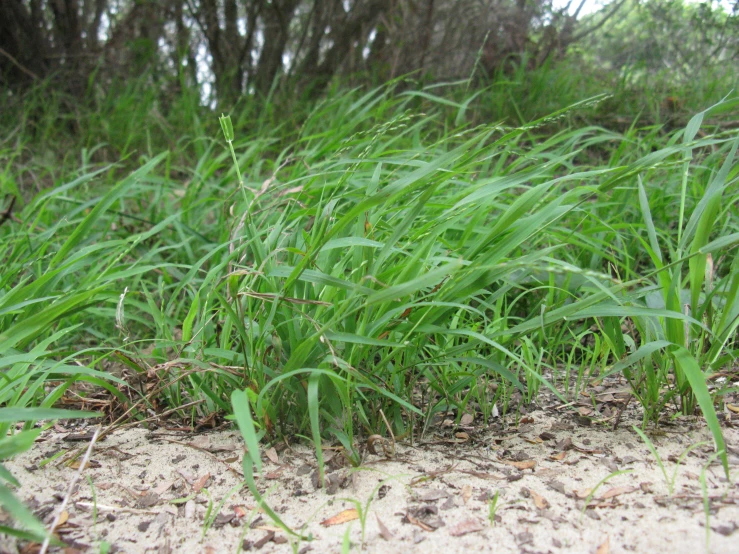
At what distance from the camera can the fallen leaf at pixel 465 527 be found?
1.02 m

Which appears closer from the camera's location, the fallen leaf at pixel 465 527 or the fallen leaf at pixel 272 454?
the fallen leaf at pixel 465 527

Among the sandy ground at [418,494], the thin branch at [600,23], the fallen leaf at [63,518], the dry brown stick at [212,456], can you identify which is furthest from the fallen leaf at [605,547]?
the thin branch at [600,23]

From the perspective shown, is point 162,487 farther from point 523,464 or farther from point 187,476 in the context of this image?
point 523,464

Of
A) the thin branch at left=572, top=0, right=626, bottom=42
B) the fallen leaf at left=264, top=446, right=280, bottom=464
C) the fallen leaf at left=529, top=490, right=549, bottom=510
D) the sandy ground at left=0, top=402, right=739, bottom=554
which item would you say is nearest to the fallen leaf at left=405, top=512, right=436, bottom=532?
the sandy ground at left=0, top=402, right=739, bottom=554

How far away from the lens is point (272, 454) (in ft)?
4.13

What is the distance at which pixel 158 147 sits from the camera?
11.4ft

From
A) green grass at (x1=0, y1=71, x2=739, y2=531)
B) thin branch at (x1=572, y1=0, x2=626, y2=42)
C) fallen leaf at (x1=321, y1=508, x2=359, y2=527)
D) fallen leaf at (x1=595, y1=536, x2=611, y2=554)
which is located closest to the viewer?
fallen leaf at (x1=595, y1=536, x2=611, y2=554)

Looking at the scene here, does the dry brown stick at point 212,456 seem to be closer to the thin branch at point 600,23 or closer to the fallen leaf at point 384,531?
the fallen leaf at point 384,531

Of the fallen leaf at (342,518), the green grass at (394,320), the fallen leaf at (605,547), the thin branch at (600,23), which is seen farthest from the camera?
the thin branch at (600,23)

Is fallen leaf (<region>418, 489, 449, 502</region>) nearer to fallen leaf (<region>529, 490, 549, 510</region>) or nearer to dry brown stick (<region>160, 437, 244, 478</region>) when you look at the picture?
fallen leaf (<region>529, 490, 549, 510</region>)

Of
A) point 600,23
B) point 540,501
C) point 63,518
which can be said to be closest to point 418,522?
point 540,501

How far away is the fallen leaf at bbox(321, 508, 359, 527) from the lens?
1.06m

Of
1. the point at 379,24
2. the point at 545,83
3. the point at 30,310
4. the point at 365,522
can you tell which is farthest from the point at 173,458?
the point at 379,24

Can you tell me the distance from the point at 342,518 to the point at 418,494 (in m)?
0.14
